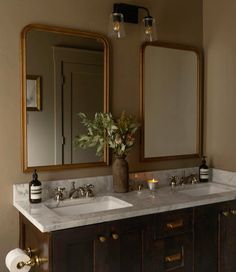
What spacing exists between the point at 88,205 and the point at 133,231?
0.40 meters

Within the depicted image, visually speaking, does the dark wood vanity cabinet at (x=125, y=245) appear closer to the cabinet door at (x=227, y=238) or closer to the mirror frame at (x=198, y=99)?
the cabinet door at (x=227, y=238)

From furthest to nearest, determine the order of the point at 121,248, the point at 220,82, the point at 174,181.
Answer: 1. the point at 220,82
2. the point at 174,181
3. the point at 121,248

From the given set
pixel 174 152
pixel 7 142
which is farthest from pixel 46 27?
pixel 174 152

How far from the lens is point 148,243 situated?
6.50 feet

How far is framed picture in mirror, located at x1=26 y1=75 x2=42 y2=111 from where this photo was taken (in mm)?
2138

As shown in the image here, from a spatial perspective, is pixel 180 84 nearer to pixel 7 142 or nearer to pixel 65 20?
pixel 65 20

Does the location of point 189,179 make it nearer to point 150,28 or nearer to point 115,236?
point 115,236

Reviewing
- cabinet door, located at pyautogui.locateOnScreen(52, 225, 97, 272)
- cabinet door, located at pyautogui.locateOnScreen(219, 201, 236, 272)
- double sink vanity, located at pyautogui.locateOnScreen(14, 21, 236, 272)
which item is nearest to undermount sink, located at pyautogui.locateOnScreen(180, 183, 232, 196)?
double sink vanity, located at pyautogui.locateOnScreen(14, 21, 236, 272)

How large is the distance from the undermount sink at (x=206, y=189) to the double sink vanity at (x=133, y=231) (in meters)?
0.06

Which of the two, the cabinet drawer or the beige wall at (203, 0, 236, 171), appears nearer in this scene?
the cabinet drawer

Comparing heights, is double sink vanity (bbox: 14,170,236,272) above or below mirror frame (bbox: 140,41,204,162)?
below

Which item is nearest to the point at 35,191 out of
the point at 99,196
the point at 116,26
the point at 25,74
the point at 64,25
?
the point at 99,196

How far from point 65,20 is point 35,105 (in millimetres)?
619

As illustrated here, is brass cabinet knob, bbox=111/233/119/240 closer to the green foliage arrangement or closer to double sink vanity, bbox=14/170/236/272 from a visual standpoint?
double sink vanity, bbox=14/170/236/272
